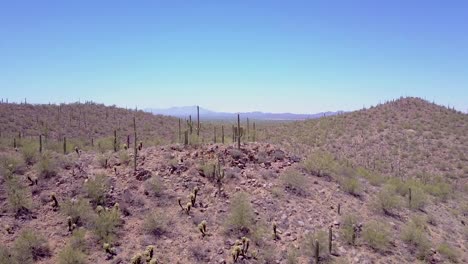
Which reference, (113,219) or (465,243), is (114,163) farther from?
(465,243)

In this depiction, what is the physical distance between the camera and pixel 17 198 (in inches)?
481

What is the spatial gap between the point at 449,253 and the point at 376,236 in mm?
2375

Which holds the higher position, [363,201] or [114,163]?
[114,163]

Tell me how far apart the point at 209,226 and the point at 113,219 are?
282 centimetres

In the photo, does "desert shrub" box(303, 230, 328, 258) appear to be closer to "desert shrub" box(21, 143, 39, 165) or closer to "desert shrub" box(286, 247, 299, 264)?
"desert shrub" box(286, 247, 299, 264)

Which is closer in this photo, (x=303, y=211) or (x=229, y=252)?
(x=229, y=252)

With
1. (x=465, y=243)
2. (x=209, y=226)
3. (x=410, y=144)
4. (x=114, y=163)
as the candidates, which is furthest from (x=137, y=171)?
(x=410, y=144)

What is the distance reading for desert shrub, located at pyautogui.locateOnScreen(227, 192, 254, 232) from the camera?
12.0 meters

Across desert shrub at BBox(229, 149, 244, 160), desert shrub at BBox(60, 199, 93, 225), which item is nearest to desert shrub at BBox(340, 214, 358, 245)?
desert shrub at BBox(229, 149, 244, 160)

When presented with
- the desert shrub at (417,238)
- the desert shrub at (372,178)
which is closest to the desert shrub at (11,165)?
the desert shrub at (417,238)

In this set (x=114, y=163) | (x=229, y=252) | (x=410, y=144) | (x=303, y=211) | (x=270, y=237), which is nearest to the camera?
(x=229, y=252)

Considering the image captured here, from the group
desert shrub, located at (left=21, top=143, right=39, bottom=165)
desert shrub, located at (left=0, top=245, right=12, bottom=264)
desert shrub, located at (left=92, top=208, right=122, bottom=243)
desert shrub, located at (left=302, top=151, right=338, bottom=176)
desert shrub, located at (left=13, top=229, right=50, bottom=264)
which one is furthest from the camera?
desert shrub, located at (left=302, top=151, right=338, bottom=176)

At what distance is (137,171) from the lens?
1421 centimetres

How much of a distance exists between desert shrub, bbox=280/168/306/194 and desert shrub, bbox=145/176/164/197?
4666 millimetres
